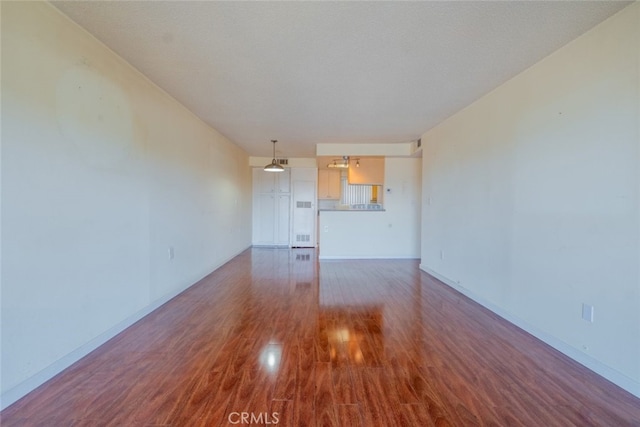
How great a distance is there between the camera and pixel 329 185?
Answer: 347 inches

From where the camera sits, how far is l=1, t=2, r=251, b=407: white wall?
64.1 inches

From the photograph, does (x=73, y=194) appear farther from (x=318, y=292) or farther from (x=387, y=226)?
(x=387, y=226)

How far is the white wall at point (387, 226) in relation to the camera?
6.02 metres

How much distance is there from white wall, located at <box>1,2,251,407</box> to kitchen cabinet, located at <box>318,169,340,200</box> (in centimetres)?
559

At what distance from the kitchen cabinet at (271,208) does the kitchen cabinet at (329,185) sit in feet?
4.39

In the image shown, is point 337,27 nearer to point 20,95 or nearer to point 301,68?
point 301,68

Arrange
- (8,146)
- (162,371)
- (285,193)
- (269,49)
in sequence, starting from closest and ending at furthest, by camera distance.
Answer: (8,146) → (162,371) → (269,49) → (285,193)

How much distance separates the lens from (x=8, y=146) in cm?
158

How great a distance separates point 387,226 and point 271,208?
340 cm

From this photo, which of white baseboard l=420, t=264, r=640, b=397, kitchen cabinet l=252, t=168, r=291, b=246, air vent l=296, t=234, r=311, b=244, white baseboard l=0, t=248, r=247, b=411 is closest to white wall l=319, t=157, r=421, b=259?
air vent l=296, t=234, r=311, b=244

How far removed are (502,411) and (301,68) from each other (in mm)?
2954

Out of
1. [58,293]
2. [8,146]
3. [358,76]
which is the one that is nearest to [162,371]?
[58,293]

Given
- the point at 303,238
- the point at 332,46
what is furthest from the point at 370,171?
the point at 332,46

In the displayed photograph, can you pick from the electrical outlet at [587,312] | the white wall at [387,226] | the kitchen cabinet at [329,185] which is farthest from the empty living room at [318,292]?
the kitchen cabinet at [329,185]
